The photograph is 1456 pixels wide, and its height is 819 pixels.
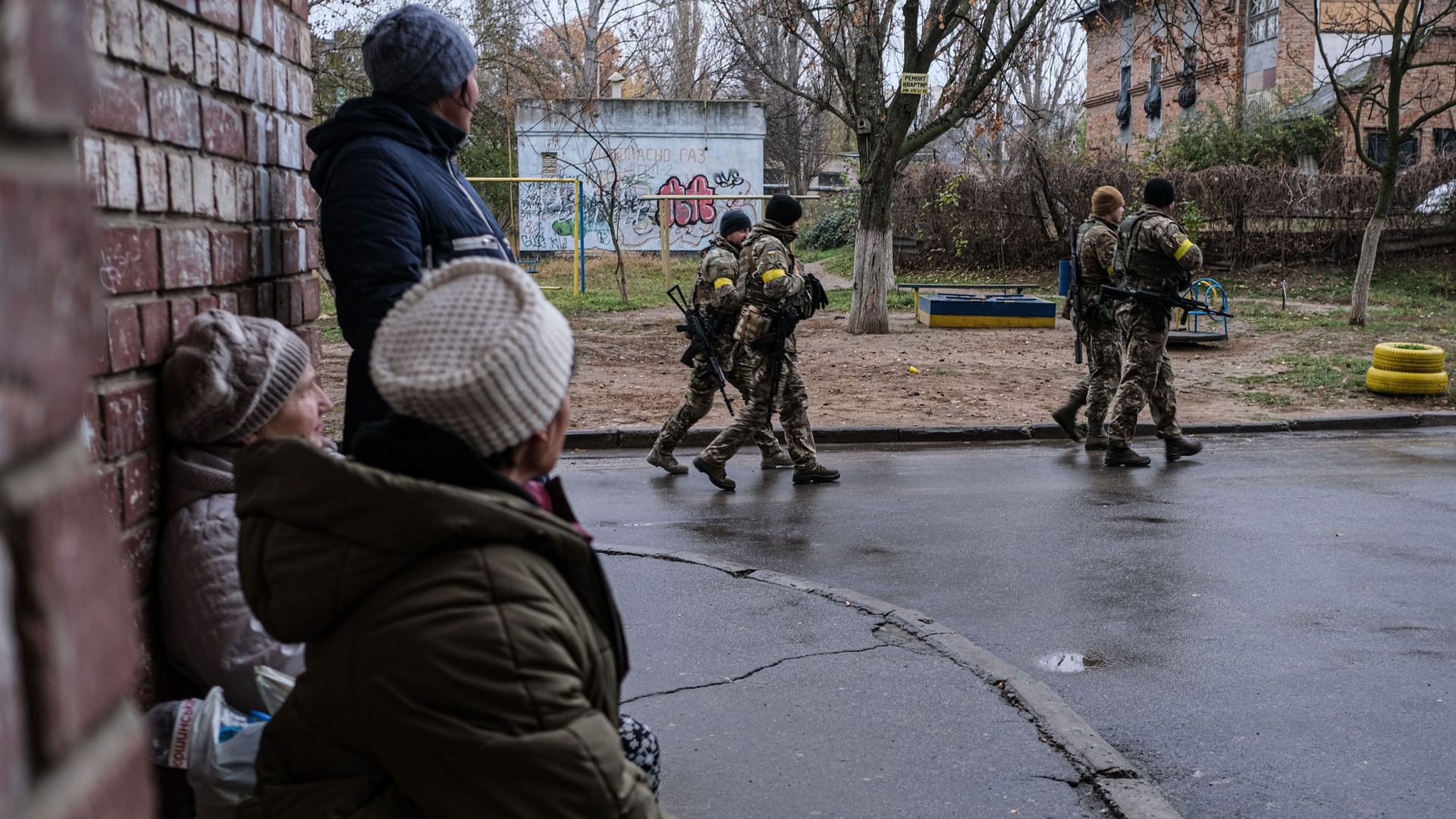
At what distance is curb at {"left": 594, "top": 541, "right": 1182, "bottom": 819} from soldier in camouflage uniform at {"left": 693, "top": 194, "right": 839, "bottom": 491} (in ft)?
8.08

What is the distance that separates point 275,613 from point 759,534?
5.80m

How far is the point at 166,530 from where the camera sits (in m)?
2.49

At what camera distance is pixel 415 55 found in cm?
312

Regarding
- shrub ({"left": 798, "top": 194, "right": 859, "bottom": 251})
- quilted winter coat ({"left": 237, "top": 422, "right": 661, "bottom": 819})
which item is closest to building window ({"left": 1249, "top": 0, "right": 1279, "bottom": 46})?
shrub ({"left": 798, "top": 194, "right": 859, "bottom": 251})

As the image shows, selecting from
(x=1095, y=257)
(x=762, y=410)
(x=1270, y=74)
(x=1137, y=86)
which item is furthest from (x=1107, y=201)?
(x=1137, y=86)

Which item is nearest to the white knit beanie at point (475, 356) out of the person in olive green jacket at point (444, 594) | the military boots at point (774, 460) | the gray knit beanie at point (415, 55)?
the person in olive green jacket at point (444, 594)

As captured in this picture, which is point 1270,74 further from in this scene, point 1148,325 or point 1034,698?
point 1034,698

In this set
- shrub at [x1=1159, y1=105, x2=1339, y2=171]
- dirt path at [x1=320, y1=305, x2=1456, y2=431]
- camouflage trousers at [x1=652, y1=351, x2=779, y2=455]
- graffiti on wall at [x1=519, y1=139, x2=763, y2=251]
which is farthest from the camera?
graffiti on wall at [x1=519, y1=139, x2=763, y2=251]

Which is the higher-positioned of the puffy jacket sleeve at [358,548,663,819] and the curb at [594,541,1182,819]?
the puffy jacket sleeve at [358,548,663,819]

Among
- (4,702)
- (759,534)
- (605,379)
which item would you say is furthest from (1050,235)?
(4,702)

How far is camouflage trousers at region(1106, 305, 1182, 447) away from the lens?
976cm

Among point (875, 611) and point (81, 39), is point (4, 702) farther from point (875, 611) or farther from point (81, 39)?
point (875, 611)

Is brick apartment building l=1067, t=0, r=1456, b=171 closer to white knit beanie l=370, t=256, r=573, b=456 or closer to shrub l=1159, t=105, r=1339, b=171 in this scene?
shrub l=1159, t=105, r=1339, b=171

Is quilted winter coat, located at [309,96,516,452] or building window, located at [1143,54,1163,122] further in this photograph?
building window, located at [1143,54,1163,122]
